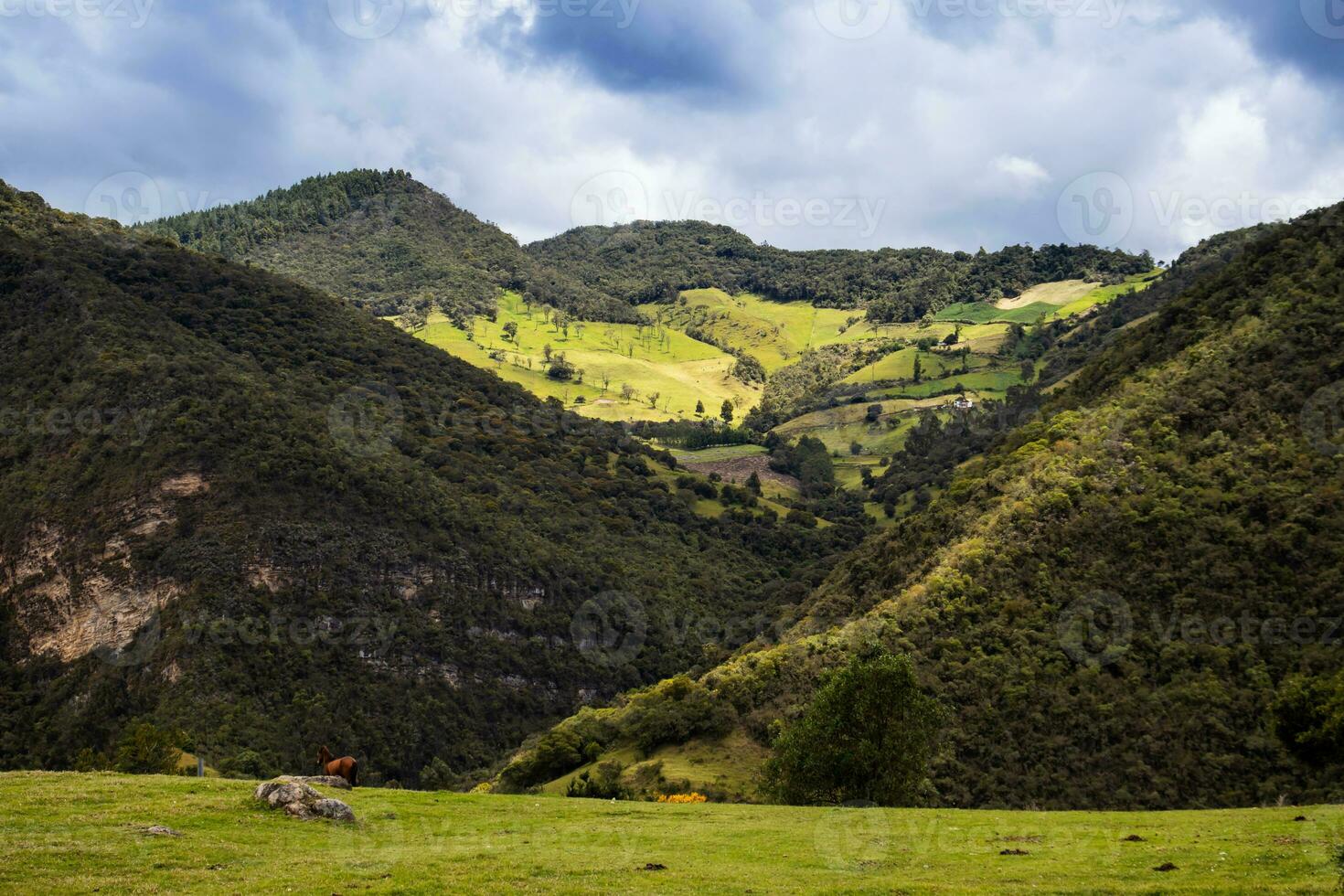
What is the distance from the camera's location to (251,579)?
289 ft

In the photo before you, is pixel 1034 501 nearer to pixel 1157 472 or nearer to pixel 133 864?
pixel 1157 472

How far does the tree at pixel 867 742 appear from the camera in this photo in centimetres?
3925

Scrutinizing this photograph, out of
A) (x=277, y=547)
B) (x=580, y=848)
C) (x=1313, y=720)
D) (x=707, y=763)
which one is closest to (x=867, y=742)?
(x=1313, y=720)

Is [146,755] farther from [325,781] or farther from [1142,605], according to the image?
[1142,605]

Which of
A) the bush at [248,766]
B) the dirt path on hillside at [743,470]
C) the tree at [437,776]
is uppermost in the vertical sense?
the dirt path on hillside at [743,470]

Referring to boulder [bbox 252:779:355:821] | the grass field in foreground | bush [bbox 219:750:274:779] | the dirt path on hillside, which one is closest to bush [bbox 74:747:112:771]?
bush [bbox 219:750:274:779]

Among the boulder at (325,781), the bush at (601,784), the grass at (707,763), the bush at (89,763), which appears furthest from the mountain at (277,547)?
the boulder at (325,781)

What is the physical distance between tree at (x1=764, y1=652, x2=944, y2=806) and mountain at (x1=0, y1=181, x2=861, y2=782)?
48.0 meters

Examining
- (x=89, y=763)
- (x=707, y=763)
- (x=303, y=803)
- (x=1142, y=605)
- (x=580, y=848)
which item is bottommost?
(x=707, y=763)

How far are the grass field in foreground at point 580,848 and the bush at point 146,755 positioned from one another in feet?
84.0

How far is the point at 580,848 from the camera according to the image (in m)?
21.9

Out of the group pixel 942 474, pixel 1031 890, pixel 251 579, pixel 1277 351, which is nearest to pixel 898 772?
pixel 1031 890

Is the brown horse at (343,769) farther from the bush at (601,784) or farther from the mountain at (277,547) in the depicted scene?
the mountain at (277,547)

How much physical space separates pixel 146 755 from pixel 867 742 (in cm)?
3580
